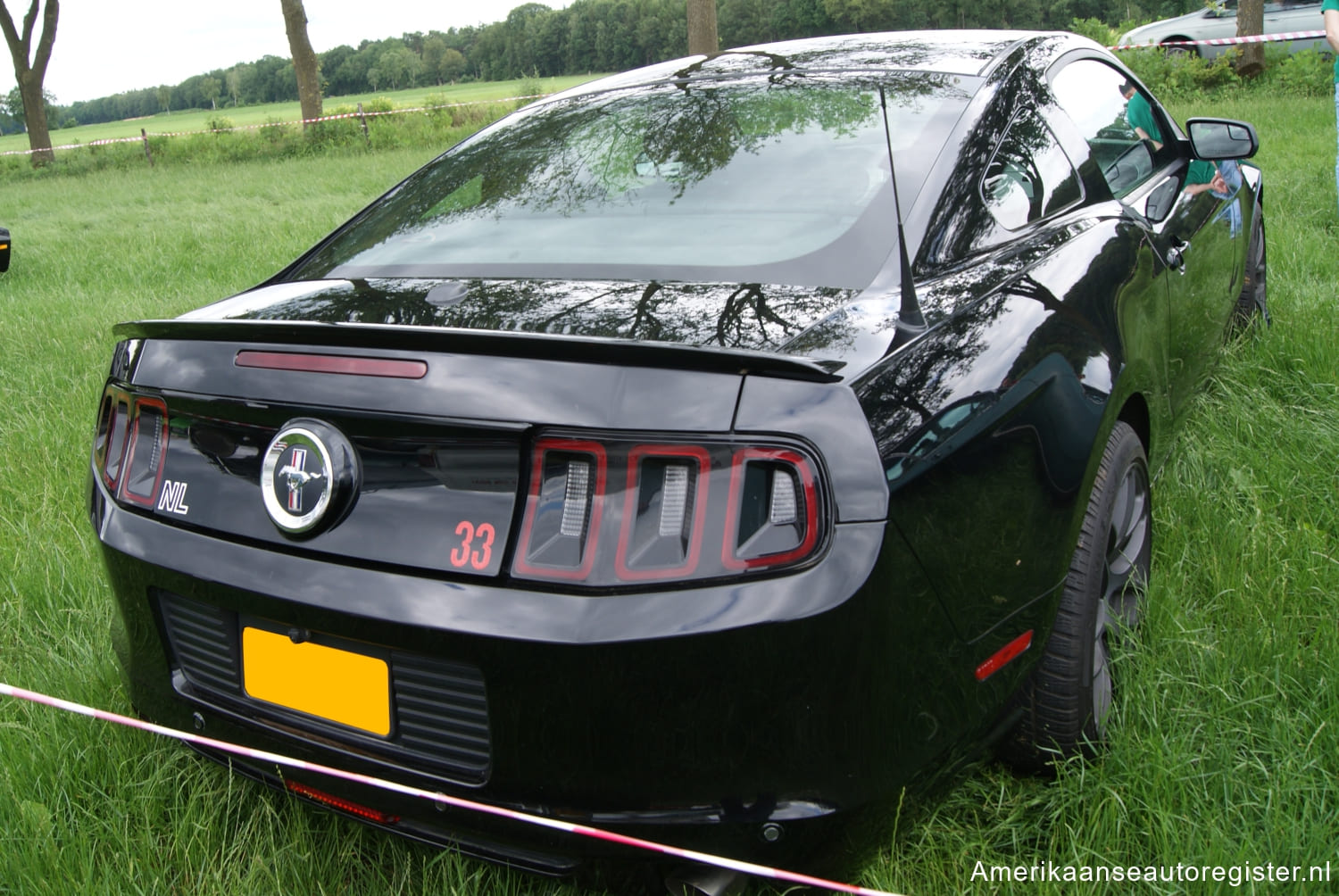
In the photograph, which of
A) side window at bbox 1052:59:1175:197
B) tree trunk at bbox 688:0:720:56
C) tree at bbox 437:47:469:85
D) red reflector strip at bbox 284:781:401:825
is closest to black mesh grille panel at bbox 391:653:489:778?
red reflector strip at bbox 284:781:401:825

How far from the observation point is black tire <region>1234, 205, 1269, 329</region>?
12.6ft

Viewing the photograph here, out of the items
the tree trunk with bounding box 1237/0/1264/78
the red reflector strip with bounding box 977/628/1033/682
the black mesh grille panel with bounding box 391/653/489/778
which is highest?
the tree trunk with bounding box 1237/0/1264/78

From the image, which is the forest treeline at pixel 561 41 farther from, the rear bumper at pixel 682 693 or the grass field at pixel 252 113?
the rear bumper at pixel 682 693

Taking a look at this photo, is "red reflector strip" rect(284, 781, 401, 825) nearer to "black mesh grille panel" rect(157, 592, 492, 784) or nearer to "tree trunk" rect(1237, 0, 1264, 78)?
"black mesh grille panel" rect(157, 592, 492, 784)

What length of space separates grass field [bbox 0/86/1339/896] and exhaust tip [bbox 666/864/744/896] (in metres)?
0.20

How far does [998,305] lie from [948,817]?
2.92 ft

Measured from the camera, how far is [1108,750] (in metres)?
1.87

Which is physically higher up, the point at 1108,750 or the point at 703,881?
the point at 703,881

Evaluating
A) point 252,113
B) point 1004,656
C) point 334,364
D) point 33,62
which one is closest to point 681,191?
point 334,364

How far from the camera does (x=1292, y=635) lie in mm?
2070

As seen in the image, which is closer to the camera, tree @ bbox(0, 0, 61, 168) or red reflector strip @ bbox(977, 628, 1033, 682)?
red reflector strip @ bbox(977, 628, 1033, 682)

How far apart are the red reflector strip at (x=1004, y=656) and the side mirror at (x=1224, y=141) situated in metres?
1.95

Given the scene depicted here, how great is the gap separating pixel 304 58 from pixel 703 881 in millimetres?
19768

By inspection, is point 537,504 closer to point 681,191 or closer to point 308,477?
point 308,477
